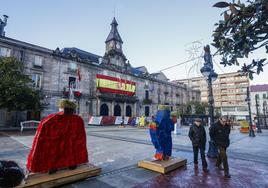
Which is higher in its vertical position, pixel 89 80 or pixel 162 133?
pixel 89 80

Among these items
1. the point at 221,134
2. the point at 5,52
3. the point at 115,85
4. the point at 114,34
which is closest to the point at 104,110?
the point at 115,85

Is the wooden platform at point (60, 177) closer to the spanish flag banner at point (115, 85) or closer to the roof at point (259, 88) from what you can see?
the spanish flag banner at point (115, 85)

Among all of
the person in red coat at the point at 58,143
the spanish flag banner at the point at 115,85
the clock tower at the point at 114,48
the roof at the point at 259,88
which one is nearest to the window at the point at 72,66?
the spanish flag banner at the point at 115,85

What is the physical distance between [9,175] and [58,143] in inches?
46.0

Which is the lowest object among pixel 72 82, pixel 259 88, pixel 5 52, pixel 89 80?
pixel 72 82

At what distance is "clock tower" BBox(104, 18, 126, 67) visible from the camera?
107 ft

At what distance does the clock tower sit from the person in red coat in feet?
92.3

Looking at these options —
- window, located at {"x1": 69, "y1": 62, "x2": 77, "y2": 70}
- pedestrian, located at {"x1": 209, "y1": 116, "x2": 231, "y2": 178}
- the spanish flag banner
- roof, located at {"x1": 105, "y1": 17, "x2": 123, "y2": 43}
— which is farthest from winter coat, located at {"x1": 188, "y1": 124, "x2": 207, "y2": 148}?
roof, located at {"x1": 105, "y1": 17, "x2": 123, "y2": 43}

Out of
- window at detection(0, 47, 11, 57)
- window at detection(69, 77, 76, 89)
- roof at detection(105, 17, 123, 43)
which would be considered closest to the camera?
window at detection(0, 47, 11, 57)

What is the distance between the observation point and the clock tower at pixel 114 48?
3250 cm

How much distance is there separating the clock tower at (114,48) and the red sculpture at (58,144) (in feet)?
92.4

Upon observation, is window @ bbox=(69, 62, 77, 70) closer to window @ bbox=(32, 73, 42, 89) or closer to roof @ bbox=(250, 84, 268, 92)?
window @ bbox=(32, 73, 42, 89)

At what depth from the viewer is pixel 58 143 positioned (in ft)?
14.0

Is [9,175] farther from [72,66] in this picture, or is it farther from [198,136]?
[72,66]
